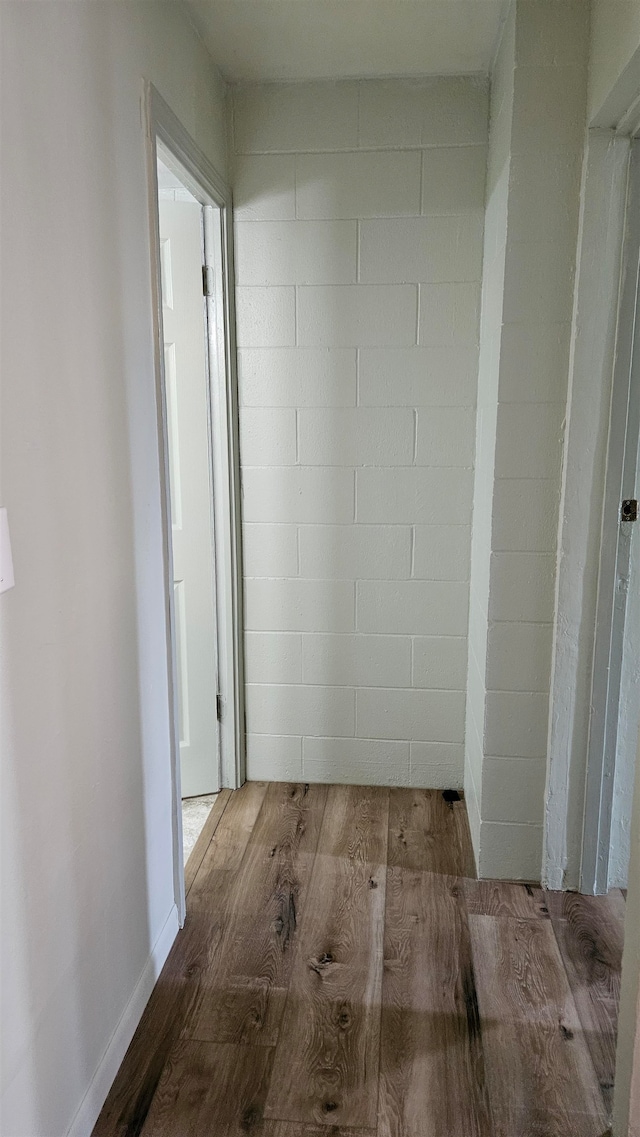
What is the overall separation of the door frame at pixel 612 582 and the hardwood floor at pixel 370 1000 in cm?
23

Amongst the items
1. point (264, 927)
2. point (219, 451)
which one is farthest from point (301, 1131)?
point (219, 451)

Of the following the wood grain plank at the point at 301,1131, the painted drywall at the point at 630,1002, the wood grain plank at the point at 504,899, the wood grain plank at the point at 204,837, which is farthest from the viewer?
the wood grain plank at the point at 204,837

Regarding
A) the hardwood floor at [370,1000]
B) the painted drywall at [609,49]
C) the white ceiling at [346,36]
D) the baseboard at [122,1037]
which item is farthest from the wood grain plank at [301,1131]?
the white ceiling at [346,36]

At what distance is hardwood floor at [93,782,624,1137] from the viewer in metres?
1.62

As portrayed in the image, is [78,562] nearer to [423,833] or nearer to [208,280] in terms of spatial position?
[208,280]

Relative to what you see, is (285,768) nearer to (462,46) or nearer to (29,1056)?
(29,1056)

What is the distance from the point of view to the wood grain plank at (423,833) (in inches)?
99.5

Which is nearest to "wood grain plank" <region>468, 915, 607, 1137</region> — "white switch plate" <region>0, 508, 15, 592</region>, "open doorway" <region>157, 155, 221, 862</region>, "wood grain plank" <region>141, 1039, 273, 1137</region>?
"wood grain plank" <region>141, 1039, 273, 1137</region>

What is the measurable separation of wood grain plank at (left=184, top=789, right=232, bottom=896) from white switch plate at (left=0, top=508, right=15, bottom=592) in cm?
149

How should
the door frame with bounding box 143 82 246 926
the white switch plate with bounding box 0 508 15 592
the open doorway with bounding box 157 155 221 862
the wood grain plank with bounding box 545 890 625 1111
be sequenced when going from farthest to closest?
the open doorway with bounding box 157 155 221 862 < the door frame with bounding box 143 82 246 926 < the wood grain plank with bounding box 545 890 625 1111 < the white switch plate with bounding box 0 508 15 592

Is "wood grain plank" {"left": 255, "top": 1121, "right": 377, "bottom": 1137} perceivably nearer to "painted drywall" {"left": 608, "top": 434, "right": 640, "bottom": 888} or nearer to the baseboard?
the baseboard

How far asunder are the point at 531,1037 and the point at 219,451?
1.94 meters

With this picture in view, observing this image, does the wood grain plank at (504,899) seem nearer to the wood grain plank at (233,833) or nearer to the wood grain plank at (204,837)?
the wood grain plank at (233,833)

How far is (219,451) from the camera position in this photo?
2766 millimetres
